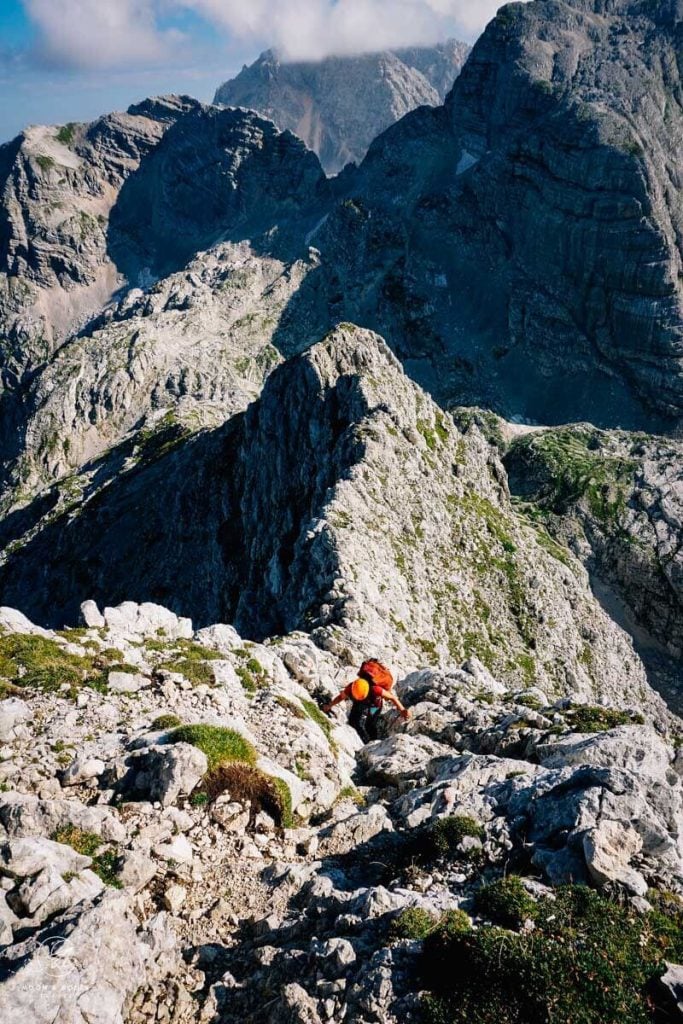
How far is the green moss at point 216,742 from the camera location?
16.4m

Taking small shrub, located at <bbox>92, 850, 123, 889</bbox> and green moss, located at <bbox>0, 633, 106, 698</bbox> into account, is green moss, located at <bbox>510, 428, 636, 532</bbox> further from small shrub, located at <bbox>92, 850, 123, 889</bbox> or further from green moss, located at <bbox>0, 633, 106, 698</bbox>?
small shrub, located at <bbox>92, 850, 123, 889</bbox>

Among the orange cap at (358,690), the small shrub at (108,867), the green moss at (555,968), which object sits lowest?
the orange cap at (358,690)

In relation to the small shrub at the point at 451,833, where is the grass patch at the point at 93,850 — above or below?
below

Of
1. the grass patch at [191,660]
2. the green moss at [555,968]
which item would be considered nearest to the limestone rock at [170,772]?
the grass patch at [191,660]

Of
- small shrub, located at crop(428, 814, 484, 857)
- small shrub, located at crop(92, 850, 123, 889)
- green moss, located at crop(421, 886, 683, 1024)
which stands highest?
green moss, located at crop(421, 886, 683, 1024)

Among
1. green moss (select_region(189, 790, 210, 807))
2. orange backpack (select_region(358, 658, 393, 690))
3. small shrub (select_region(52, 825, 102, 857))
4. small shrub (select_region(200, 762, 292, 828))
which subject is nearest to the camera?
small shrub (select_region(52, 825, 102, 857))

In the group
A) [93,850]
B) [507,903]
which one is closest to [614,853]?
[507,903]

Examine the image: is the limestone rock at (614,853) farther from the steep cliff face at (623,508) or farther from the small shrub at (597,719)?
the steep cliff face at (623,508)

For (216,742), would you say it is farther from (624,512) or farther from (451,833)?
(624,512)

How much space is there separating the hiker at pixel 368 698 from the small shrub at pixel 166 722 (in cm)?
757

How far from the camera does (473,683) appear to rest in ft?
96.2

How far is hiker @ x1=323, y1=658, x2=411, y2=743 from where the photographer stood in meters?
24.5

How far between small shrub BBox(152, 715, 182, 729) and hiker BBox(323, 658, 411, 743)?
7.57m

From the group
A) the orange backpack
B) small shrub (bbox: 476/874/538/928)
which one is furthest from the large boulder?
the orange backpack
